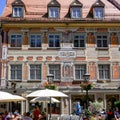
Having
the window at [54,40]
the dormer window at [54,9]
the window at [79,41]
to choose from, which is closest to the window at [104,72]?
the window at [79,41]

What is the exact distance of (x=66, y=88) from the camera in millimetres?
28828

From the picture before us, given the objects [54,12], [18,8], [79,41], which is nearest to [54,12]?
[54,12]

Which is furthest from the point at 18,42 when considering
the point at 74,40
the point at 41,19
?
the point at 74,40

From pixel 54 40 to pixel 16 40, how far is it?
11.2ft

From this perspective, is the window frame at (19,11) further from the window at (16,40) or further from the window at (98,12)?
the window at (98,12)

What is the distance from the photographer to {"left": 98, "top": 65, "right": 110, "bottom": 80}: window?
29.3 meters

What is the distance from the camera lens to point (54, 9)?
30391 mm

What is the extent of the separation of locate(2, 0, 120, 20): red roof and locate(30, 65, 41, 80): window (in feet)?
15.2

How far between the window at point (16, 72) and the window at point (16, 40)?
6.49 ft

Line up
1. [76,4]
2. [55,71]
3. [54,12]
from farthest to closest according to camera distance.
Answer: [76,4], [54,12], [55,71]

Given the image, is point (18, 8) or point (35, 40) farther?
point (18, 8)

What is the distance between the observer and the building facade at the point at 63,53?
28922mm

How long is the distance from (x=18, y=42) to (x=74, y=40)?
5034 millimetres

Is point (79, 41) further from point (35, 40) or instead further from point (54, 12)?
point (35, 40)
